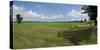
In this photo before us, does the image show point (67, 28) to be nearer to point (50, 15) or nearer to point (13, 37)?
point (50, 15)

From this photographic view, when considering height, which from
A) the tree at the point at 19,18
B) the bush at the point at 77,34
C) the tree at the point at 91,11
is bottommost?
the bush at the point at 77,34

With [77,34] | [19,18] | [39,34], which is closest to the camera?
[19,18]

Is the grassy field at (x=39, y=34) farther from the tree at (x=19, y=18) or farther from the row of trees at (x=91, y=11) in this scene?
the row of trees at (x=91, y=11)

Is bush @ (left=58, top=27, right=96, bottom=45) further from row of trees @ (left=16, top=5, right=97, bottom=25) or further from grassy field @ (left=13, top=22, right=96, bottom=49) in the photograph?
row of trees @ (left=16, top=5, right=97, bottom=25)

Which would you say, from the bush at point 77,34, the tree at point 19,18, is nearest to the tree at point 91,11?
the bush at point 77,34

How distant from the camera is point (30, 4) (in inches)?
93.1

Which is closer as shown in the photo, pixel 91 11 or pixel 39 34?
pixel 39 34

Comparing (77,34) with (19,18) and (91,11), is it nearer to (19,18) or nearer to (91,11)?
(91,11)

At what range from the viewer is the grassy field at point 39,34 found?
230cm

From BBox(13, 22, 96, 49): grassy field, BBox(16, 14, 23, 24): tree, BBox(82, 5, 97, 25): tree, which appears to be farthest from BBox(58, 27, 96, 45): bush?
BBox(16, 14, 23, 24): tree

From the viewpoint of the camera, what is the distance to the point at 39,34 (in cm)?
241

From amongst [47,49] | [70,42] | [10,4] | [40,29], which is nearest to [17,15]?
[10,4]

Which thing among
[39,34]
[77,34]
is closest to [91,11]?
[77,34]
